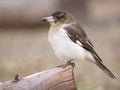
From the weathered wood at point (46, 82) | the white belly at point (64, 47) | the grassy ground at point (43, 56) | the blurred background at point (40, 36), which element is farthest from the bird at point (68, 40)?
the blurred background at point (40, 36)

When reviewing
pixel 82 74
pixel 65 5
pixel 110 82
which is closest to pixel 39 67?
pixel 82 74

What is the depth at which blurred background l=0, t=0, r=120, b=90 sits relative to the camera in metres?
13.2

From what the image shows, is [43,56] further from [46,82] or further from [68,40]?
[46,82]

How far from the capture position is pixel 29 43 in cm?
1711

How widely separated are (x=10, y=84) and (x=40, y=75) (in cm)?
35

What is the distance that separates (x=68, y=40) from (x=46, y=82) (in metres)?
1.19

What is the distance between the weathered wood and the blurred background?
11.9 ft

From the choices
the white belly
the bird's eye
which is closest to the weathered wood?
the white belly

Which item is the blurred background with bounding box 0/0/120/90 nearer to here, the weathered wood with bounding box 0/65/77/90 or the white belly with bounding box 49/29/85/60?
the white belly with bounding box 49/29/85/60

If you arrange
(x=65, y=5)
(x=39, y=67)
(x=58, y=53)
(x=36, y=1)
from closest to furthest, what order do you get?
(x=58, y=53) < (x=39, y=67) < (x=36, y=1) < (x=65, y=5)

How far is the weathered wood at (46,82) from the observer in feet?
25.4

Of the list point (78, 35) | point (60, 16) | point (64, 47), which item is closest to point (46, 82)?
point (64, 47)

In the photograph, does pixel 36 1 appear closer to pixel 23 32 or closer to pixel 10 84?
pixel 23 32

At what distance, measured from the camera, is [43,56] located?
1494 centimetres
